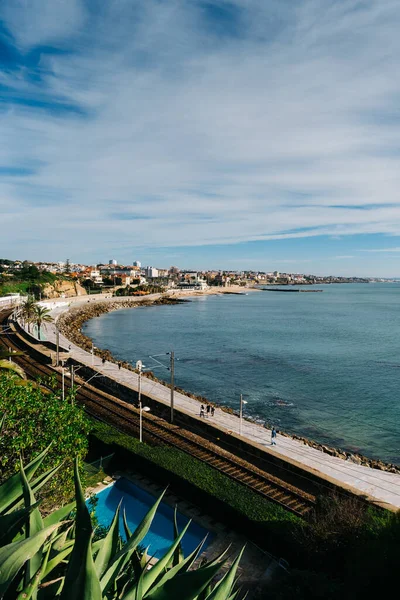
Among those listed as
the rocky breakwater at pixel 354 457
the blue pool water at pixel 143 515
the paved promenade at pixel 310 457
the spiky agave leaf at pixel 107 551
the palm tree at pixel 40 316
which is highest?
the spiky agave leaf at pixel 107 551

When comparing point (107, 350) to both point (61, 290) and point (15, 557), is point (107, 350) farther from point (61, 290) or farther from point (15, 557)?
point (61, 290)

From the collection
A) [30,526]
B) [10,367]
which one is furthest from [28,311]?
[30,526]

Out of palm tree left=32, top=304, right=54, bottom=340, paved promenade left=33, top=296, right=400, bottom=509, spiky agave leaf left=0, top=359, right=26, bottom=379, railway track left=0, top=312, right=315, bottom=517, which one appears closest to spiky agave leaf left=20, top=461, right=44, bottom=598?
railway track left=0, top=312, right=315, bottom=517

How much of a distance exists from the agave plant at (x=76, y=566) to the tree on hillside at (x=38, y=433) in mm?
5574

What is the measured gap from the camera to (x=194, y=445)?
20.2 metres

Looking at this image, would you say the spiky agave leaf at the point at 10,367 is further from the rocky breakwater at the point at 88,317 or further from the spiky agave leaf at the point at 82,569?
the rocky breakwater at the point at 88,317

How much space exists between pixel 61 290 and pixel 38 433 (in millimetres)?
123313

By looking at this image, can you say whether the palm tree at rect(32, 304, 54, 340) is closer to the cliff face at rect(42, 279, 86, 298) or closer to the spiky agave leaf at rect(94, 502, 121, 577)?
the spiky agave leaf at rect(94, 502, 121, 577)

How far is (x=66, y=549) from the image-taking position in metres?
4.09

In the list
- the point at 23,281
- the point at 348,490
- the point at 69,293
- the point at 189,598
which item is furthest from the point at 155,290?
the point at 189,598

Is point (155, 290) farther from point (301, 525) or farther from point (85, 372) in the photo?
point (301, 525)

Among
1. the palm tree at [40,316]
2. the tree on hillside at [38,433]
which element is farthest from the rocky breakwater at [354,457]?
the palm tree at [40,316]

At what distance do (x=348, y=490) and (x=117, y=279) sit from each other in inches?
6937

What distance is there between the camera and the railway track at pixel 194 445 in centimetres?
1564
